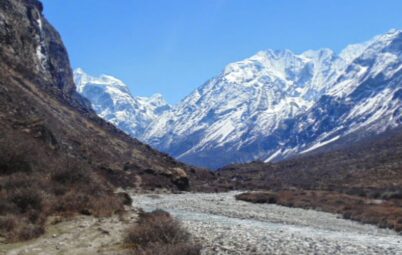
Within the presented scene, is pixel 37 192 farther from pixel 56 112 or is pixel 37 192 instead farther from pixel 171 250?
pixel 56 112

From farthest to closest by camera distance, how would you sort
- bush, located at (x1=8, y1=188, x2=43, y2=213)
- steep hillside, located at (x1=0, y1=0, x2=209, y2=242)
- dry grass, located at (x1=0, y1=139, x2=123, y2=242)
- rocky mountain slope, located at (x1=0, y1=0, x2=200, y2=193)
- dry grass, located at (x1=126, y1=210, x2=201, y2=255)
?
rocky mountain slope, located at (x1=0, y1=0, x2=200, y2=193)
steep hillside, located at (x1=0, y1=0, x2=209, y2=242)
bush, located at (x1=8, y1=188, x2=43, y2=213)
dry grass, located at (x1=0, y1=139, x2=123, y2=242)
dry grass, located at (x1=126, y1=210, x2=201, y2=255)

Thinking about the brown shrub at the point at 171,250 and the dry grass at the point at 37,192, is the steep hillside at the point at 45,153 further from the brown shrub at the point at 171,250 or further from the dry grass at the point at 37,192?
the brown shrub at the point at 171,250

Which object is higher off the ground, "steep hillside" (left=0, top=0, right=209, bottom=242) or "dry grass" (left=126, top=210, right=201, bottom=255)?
"steep hillside" (left=0, top=0, right=209, bottom=242)

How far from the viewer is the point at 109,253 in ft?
83.3

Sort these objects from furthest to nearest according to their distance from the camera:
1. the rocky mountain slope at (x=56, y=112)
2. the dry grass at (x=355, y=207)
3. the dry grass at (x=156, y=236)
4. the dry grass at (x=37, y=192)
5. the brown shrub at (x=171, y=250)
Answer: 1. the rocky mountain slope at (x=56, y=112)
2. the dry grass at (x=355, y=207)
3. the dry grass at (x=37, y=192)
4. the dry grass at (x=156, y=236)
5. the brown shrub at (x=171, y=250)

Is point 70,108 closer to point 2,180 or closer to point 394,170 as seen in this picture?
point 394,170

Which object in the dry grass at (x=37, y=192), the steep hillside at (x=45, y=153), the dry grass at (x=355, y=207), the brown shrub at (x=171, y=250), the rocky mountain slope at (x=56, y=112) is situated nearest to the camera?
the brown shrub at (x=171, y=250)

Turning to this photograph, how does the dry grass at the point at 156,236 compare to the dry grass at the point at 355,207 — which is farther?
the dry grass at the point at 355,207

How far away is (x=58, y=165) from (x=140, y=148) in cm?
11202

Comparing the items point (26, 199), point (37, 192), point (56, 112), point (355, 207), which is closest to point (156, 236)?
point (26, 199)

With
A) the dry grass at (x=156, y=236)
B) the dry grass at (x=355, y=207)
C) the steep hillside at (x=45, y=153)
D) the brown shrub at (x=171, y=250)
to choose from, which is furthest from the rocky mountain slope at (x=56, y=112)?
the brown shrub at (x=171, y=250)

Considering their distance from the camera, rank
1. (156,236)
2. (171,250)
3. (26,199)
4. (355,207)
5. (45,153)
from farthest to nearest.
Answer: (355,207) < (45,153) < (26,199) < (156,236) < (171,250)

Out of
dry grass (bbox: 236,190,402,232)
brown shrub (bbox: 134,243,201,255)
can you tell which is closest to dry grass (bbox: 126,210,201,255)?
brown shrub (bbox: 134,243,201,255)

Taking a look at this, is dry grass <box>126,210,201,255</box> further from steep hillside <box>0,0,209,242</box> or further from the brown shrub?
steep hillside <box>0,0,209,242</box>
